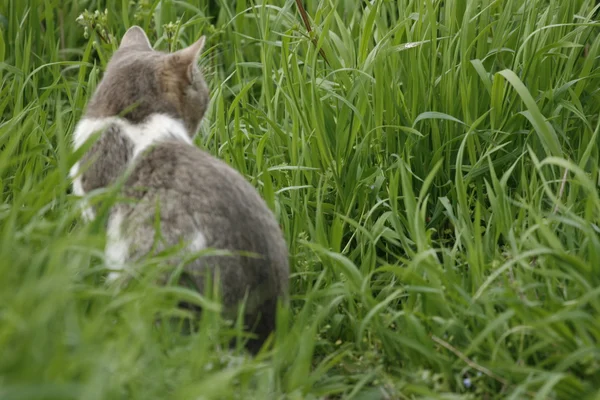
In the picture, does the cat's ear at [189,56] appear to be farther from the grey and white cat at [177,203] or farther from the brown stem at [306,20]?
the brown stem at [306,20]

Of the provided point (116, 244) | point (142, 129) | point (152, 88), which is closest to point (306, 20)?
point (152, 88)

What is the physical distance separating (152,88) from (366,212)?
102 cm

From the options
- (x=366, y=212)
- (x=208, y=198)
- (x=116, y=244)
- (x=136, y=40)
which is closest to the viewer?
(x=208, y=198)

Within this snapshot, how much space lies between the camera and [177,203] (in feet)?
10.2

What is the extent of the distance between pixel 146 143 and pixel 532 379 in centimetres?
159

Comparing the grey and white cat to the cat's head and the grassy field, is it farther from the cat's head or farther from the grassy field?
the grassy field

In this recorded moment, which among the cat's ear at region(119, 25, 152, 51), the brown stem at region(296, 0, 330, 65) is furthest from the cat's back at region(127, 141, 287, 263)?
the brown stem at region(296, 0, 330, 65)

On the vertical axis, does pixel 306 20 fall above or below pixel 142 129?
above

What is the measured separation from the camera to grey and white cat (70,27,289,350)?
3064 mm

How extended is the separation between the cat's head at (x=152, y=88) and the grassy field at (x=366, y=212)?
1.14 ft

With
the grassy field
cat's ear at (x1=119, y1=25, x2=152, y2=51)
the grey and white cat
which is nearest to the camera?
the grassy field

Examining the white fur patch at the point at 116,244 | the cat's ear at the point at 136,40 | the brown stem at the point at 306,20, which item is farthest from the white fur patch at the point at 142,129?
the brown stem at the point at 306,20

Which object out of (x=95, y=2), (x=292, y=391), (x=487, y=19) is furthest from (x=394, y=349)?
(x=95, y=2)

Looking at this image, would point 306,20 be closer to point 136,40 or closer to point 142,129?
point 136,40
